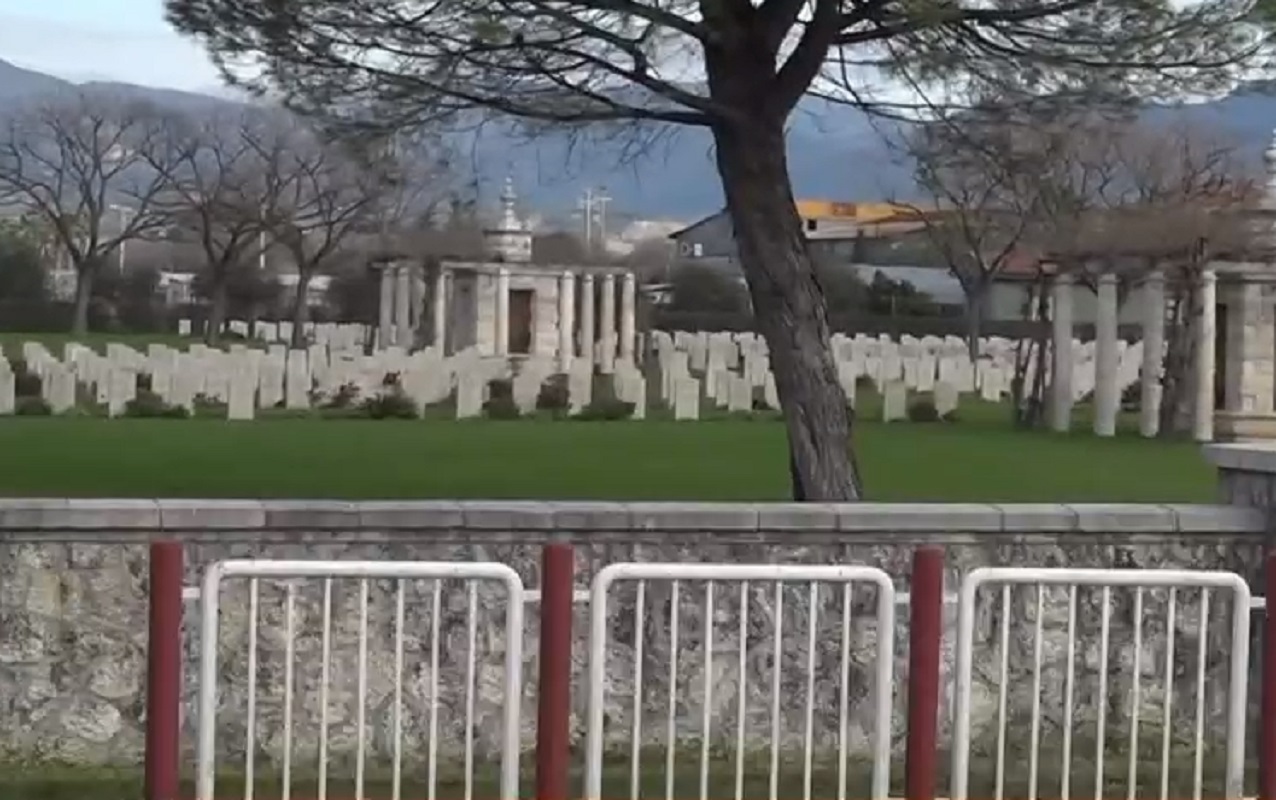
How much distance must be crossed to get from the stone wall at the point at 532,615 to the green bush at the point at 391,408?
15029 mm

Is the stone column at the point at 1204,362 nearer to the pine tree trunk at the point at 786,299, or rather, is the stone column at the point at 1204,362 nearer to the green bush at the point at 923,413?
the green bush at the point at 923,413

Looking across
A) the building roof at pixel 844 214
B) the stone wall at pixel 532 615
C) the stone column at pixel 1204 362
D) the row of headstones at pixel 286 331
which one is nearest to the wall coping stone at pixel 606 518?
the stone wall at pixel 532 615

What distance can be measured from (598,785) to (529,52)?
227 inches

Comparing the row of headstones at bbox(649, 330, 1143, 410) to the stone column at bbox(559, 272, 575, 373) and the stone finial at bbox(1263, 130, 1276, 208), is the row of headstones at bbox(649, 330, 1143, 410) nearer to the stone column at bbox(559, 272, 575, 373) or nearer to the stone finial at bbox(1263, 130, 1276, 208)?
the stone column at bbox(559, 272, 575, 373)

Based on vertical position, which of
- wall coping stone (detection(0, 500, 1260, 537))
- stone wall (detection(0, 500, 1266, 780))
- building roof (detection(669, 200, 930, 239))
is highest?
building roof (detection(669, 200, 930, 239))

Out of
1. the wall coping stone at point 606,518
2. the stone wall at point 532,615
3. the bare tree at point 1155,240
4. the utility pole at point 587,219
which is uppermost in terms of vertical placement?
the utility pole at point 587,219

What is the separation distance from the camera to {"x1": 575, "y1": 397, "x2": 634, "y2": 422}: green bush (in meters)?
24.0

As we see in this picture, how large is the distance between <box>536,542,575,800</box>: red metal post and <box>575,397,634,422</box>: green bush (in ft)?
58.4

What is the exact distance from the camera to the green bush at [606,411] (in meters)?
24.0

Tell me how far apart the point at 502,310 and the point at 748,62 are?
23.5 metres

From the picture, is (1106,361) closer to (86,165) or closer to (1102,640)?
(1102,640)

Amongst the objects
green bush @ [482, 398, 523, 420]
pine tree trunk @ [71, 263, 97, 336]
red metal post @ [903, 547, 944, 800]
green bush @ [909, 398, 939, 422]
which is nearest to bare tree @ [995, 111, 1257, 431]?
green bush @ [909, 398, 939, 422]

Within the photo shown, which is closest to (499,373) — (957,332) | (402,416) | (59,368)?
(402,416)

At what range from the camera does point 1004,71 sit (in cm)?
1139
